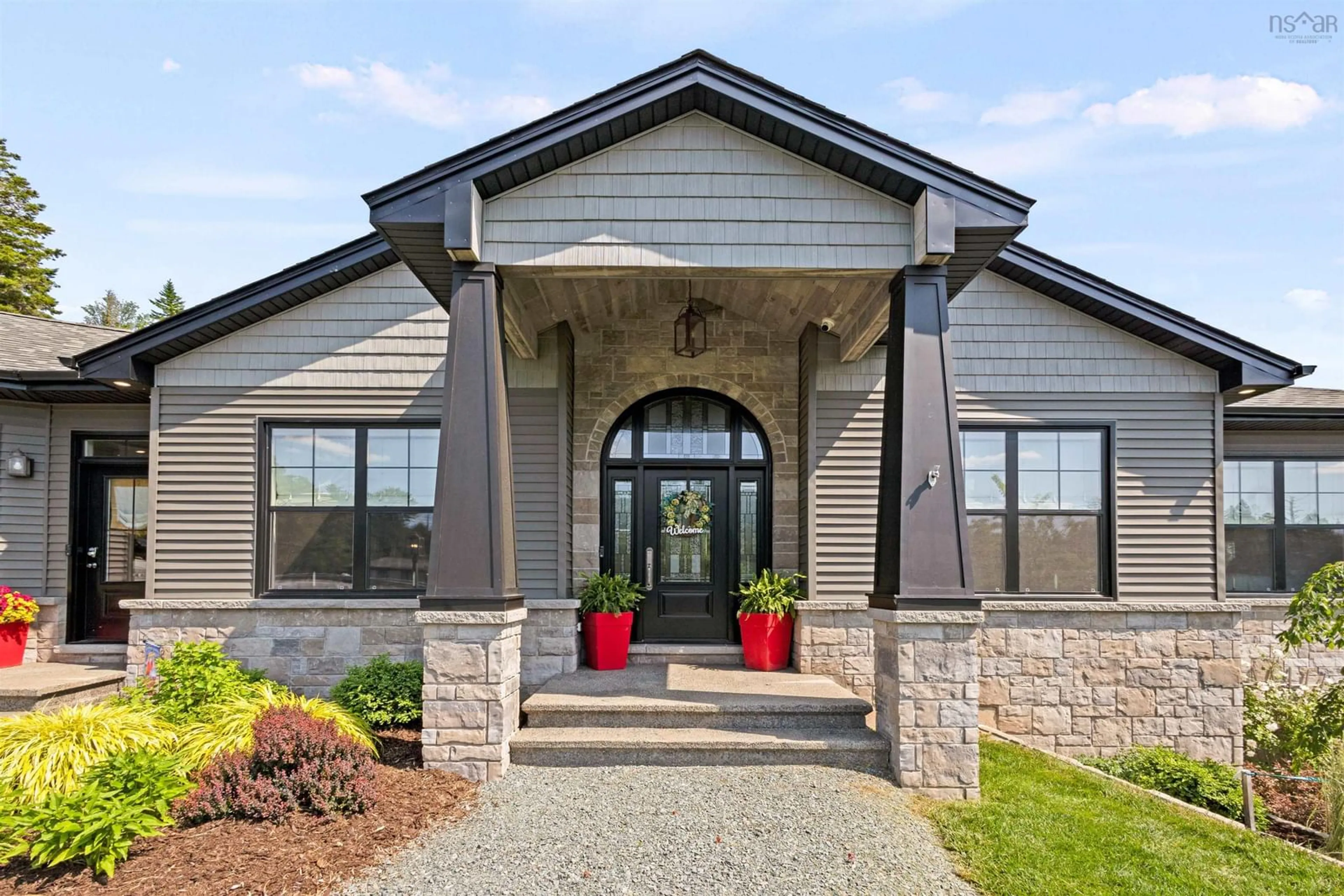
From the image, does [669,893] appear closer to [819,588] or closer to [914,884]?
[914,884]

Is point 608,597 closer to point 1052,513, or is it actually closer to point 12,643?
point 1052,513

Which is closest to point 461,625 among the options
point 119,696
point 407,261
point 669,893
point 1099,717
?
point 669,893

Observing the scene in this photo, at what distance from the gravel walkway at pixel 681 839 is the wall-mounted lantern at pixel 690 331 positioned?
3877mm

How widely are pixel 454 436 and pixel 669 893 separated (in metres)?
2.98

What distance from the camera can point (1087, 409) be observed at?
25.9ft

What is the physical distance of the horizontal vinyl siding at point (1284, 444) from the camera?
8.77m

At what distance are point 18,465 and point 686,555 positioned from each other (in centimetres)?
660

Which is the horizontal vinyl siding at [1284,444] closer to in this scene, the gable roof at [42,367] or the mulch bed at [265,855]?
the mulch bed at [265,855]

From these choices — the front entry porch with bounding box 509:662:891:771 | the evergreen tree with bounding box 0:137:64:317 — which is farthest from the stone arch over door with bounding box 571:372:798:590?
the evergreen tree with bounding box 0:137:64:317

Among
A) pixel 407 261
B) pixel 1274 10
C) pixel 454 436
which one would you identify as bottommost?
pixel 454 436

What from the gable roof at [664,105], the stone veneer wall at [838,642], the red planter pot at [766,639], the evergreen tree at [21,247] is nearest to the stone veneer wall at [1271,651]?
the stone veneer wall at [838,642]

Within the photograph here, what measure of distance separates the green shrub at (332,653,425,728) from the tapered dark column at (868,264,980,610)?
355cm

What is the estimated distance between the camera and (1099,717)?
7.59 m

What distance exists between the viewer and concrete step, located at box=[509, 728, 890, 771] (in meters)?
5.34
